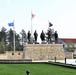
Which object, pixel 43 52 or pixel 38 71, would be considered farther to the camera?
pixel 43 52

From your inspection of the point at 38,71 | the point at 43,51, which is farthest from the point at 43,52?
the point at 38,71

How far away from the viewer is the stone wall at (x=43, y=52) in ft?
159

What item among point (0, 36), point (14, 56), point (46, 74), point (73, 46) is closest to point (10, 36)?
point (0, 36)

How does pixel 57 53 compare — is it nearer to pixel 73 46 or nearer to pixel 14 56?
pixel 14 56

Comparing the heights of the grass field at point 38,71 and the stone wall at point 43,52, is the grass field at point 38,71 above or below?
below

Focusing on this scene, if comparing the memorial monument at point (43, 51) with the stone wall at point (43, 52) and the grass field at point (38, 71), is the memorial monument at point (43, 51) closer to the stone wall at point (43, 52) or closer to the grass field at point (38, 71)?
the stone wall at point (43, 52)

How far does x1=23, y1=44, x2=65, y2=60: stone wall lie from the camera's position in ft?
159

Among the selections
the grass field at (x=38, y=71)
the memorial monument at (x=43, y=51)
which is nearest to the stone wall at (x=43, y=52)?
the memorial monument at (x=43, y=51)

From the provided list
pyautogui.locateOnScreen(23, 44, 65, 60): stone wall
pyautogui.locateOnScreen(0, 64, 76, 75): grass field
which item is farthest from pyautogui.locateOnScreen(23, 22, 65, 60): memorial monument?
pyautogui.locateOnScreen(0, 64, 76, 75): grass field

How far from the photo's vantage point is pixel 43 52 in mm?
48844

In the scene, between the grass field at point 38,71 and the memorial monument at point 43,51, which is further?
the memorial monument at point 43,51

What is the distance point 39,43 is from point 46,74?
32.1m

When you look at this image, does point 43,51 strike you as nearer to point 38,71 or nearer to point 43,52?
point 43,52

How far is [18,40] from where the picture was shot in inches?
4250
